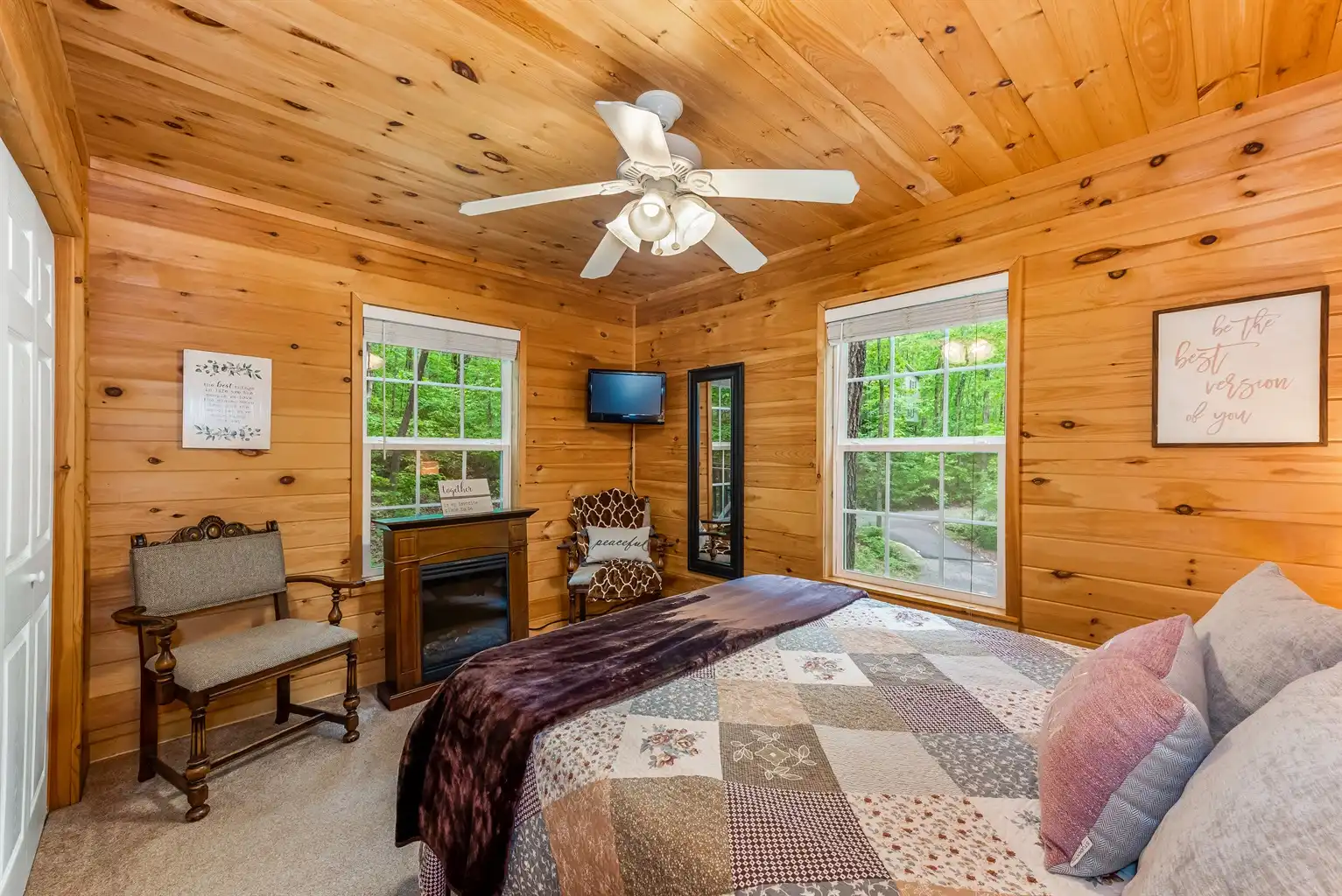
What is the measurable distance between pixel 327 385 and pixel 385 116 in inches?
60.6

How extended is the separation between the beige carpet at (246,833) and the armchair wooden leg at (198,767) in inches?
1.6

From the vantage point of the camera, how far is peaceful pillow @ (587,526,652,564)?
388cm

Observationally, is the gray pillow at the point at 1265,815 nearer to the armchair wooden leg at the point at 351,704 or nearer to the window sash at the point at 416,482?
the armchair wooden leg at the point at 351,704

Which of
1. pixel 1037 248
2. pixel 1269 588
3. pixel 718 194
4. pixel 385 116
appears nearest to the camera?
pixel 1269 588

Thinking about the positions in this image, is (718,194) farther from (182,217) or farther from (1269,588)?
(182,217)

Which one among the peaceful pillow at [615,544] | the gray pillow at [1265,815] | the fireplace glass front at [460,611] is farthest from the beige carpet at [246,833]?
the gray pillow at [1265,815]

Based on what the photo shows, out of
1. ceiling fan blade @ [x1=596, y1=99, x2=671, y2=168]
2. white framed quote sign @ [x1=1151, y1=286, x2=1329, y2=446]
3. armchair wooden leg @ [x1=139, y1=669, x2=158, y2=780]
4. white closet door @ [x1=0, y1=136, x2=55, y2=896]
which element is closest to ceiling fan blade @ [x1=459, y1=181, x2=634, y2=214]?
ceiling fan blade @ [x1=596, y1=99, x2=671, y2=168]

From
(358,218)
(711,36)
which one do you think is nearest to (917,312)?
(711,36)

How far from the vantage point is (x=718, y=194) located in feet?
6.03

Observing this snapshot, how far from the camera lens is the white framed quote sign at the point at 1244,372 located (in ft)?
6.15

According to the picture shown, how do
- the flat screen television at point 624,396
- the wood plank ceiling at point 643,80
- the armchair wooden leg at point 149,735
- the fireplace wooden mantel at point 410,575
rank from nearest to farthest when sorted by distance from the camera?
the wood plank ceiling at point 643,80, the armchair wooden leg at point 149,735, the fireplace wooden mantel at point 410,575, the flat screen television at point 624,396

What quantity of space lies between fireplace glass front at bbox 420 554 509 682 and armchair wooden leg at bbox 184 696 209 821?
1.03 m

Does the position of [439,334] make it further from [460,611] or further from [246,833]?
[246,833]

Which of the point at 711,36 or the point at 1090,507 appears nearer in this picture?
the point at 711,36
